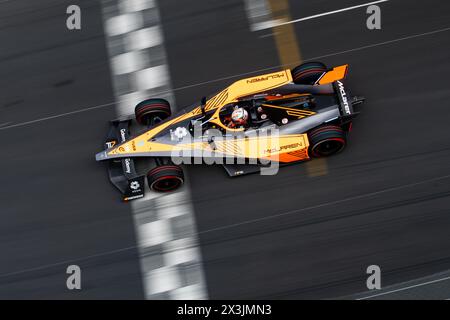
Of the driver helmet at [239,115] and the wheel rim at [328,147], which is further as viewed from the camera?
the wheel rim at [328,147]

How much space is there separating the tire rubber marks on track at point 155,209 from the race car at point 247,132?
0.41 meters

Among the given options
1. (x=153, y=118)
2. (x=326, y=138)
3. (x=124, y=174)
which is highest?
(x=153, y=118)

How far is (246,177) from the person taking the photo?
10.3 m

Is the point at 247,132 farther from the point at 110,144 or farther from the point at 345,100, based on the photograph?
the point at 110,144

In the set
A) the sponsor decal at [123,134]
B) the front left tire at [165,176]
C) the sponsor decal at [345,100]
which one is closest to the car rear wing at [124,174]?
the sponsor decal at [123,134]

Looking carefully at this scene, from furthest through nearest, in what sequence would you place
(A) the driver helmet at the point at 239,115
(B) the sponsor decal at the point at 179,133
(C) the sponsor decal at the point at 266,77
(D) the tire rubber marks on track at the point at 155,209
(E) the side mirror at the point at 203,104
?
(C) the sponsor decal at the point at 266,77, (E) the side mirror at the point at 203,104, (B) the sponsor decal at the point at 179,133, (D) the tire rubber marks on track at the point at 155,209, (A) the driver helmet at the point at 239,115

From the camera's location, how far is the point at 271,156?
9859 millimetres

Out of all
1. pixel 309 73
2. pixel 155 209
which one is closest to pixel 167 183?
pixel 155 209

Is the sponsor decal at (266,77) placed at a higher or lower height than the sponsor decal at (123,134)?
higher

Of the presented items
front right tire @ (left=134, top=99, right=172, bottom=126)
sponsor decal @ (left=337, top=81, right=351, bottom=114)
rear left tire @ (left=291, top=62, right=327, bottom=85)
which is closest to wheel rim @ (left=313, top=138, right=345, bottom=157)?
sponsor decal @ (left=337, top=81, right=351, bottom=114)

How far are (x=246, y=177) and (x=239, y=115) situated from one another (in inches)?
51.1

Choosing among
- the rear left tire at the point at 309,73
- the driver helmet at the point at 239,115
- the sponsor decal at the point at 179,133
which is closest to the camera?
the driver helmet at the point at 239,115

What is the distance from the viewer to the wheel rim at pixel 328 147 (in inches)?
386

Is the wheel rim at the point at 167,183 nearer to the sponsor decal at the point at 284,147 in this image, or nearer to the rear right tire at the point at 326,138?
the sponsor decal at the point at 284,147
